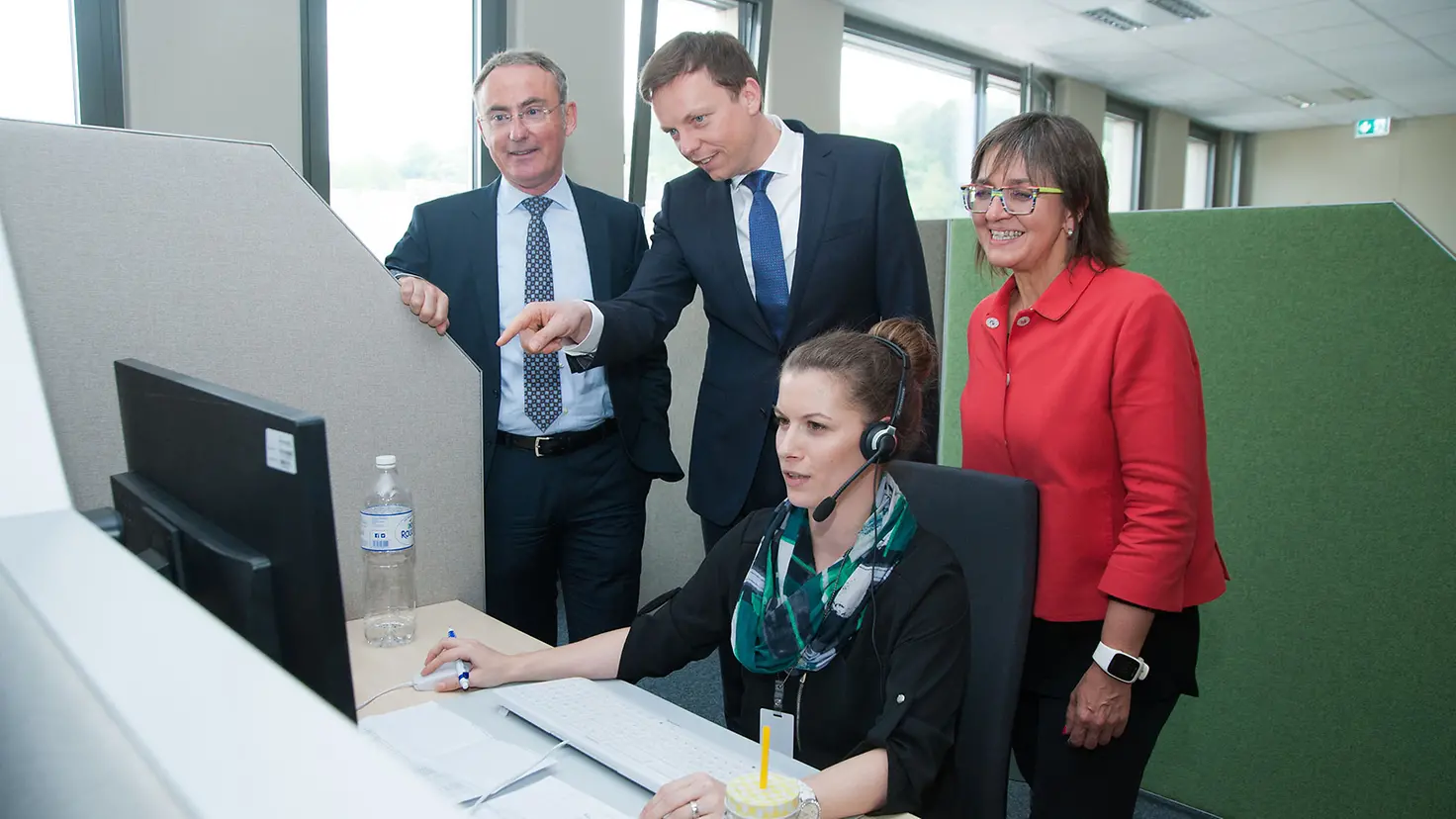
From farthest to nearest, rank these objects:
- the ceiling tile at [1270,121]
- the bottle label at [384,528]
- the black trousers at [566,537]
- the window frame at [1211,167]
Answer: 1. the window frame at [1211,167]
2. the ceiling tile at [1270,121]
3. the black trousers at [566,537]
4. the bottle label at [384,528]

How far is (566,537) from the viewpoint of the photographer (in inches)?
76.0

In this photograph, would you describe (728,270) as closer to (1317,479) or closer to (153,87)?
(1317,479)

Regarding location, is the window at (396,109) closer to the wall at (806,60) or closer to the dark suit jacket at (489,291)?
the wall at (806,60)

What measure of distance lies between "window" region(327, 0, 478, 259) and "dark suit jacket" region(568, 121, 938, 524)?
2466mm

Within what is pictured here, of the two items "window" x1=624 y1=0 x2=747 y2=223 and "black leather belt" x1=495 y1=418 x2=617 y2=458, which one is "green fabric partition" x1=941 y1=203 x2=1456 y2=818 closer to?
"black leather belt" x1=495 y1=418 x2=617 y2=458

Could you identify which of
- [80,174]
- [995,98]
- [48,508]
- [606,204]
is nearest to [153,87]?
[606,204]

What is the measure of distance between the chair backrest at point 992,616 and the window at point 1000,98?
670cm

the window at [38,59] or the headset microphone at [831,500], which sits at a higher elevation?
the window at [38,59]

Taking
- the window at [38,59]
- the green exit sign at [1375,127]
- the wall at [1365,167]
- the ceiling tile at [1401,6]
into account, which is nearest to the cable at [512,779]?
the window at [38,59]

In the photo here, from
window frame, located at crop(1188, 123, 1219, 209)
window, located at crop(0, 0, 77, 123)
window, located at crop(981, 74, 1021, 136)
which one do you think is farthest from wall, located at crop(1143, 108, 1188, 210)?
window, located at crop(0, 0, 77, 123)

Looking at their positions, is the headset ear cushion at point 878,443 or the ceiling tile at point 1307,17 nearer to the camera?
the headset ear cushion at point 878,443

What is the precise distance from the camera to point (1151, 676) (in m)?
1.32

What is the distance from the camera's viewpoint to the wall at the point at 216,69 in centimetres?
319

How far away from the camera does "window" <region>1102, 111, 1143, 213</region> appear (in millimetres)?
9039
